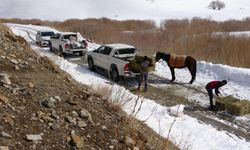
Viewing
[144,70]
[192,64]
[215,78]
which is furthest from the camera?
[215,78]

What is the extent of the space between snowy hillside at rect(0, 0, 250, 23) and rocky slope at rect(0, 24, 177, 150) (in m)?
91.1

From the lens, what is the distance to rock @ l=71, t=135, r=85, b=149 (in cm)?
590

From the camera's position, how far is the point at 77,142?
234 inches

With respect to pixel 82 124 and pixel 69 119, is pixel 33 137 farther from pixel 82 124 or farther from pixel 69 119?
pixel 82 124

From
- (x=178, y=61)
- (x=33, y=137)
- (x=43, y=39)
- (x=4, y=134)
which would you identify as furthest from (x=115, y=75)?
(x=43, y=39)

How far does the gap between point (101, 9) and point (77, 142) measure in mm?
106939

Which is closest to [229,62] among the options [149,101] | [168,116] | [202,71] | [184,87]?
[202,71]

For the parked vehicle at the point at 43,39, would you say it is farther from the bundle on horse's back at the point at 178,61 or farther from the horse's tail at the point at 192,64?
the horse's tail at the point at 192,64

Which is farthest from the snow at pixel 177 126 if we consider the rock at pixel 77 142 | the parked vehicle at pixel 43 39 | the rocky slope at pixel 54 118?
the parked vehicle at pixel 43 39

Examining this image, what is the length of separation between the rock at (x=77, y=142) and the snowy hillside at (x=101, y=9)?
93140mm

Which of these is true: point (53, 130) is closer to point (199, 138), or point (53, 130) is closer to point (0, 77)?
point (0, 77)

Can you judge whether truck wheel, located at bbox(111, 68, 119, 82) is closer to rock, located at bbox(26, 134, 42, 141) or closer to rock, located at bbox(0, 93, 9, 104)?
rock, located at bbox(0, 93, 9, 104)

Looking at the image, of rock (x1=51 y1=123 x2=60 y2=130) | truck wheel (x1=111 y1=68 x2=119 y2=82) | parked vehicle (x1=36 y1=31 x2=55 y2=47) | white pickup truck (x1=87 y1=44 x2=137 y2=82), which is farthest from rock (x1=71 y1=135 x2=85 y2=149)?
parked vehicle (x1=36 y1=31 x2=55 y2=47)

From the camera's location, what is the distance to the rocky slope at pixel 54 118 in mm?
5766
